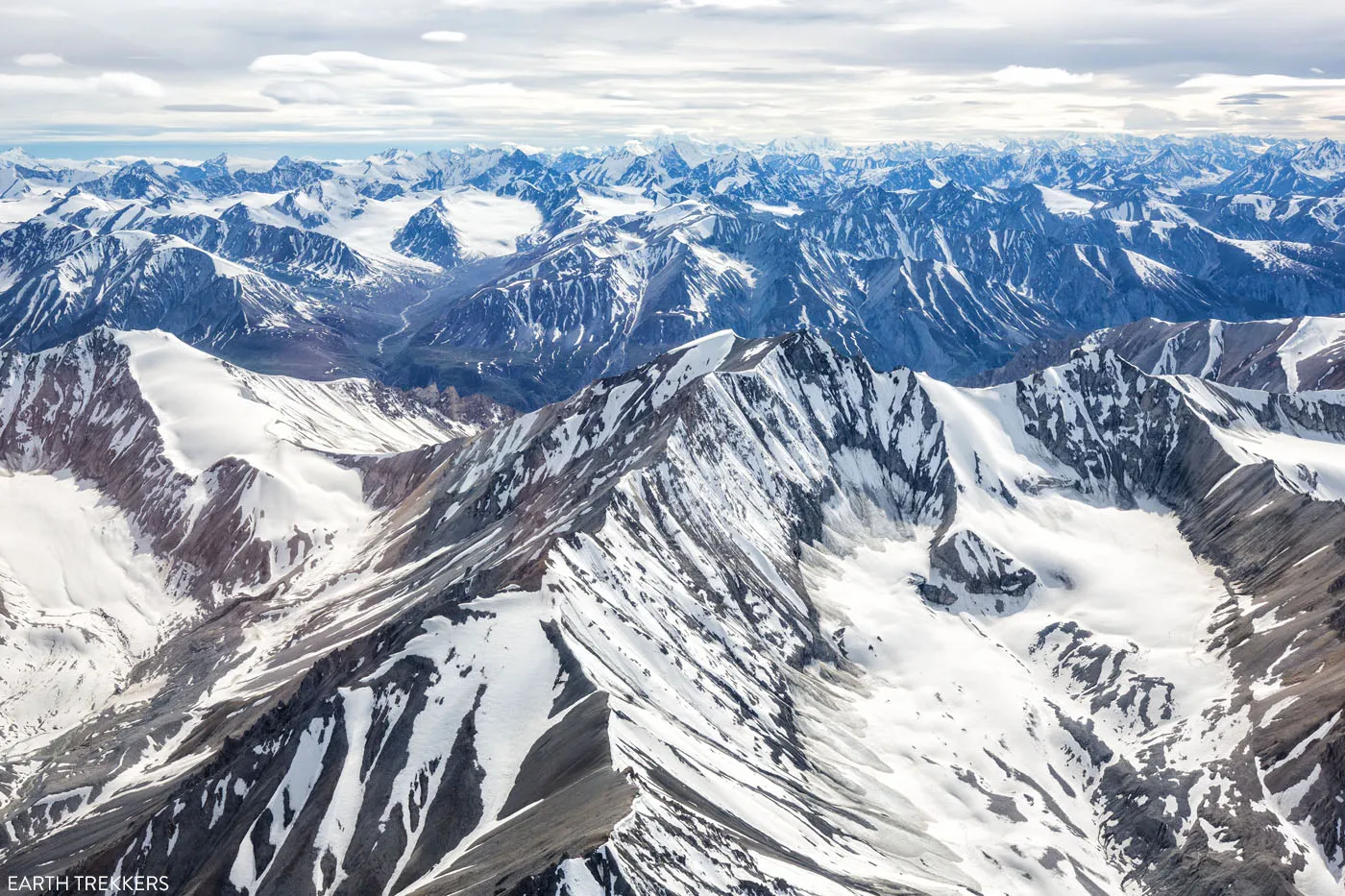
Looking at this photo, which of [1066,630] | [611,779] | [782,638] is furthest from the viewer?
[1066,630]

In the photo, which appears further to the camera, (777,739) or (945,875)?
(777,739)

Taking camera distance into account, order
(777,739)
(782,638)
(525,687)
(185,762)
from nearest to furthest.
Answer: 1. (525,687)
2. (777,739)
3. (185,762)
4. (782,638)

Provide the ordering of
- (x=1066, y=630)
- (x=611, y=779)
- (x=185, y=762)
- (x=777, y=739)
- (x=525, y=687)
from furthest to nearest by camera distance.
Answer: (x=1066, y=630)
(x=185, y=762)
(x=777, y=739)
(x=525, y=687)
(x=611, y=779)

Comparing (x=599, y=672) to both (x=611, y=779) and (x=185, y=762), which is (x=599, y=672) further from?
(x=185, y=762)

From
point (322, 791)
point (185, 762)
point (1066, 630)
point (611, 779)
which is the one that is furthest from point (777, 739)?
point (185, 762)

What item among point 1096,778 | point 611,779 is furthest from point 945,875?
point 611,779

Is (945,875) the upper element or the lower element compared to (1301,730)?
lower

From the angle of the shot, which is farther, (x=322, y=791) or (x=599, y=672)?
(x=599, y=672)

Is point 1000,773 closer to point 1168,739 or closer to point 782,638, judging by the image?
point 1168,739

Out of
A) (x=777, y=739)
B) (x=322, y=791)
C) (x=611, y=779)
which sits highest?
(x=611, y=779)
